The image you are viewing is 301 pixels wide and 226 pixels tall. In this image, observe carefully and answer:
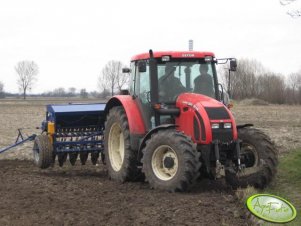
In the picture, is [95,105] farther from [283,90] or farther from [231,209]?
[283,90]

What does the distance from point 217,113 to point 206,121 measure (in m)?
0.31

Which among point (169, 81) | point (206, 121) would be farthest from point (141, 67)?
point (206, 121)

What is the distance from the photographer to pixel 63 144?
11.1 metres

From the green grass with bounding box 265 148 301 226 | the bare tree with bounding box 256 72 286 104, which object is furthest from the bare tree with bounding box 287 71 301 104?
the green grass with bounding box 265 148 301 226

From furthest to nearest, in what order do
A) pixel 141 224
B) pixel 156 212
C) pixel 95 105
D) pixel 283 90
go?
pixel 283 90 < pixel 95 105 < pixel 156 212 < pixel 141 224

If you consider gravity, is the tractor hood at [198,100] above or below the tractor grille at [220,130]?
above

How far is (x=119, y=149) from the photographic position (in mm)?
10148

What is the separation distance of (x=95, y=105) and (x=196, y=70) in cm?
382

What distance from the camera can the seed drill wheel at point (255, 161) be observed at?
8164 mm

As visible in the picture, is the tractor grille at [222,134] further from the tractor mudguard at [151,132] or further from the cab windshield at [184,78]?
the cab windshield at [184,78]

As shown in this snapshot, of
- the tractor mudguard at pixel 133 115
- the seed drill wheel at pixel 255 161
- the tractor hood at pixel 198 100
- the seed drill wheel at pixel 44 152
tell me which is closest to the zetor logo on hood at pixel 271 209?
the seed drill wheel at pixel 255 161

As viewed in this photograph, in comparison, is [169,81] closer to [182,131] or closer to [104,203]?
[182,131]

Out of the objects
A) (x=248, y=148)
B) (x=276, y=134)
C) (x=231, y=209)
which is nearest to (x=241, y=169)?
(x=248, y=148)

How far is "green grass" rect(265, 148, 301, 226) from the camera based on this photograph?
26.1 ft
